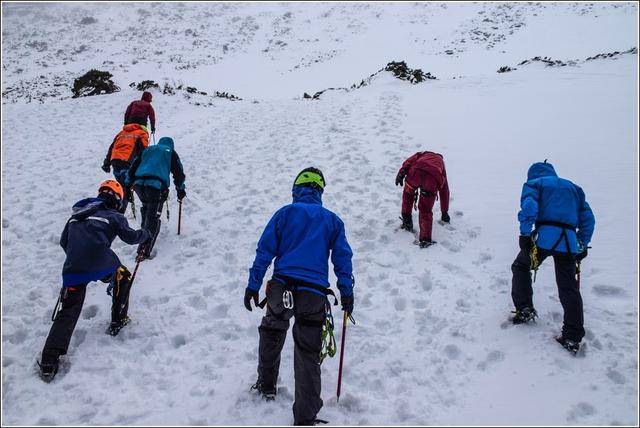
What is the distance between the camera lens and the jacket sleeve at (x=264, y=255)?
430 cm

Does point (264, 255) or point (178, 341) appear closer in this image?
point (264, 255)

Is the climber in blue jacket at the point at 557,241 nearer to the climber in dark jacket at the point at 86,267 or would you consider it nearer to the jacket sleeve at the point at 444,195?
the jacket sleeve at the point at 444,195

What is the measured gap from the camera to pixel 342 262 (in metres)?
4.39

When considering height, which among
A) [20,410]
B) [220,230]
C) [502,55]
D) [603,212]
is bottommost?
[20,410]

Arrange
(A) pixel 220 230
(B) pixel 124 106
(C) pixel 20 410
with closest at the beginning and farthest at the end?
(C) pixel 20 410 → (A) pixel 220 230 → (B) pixel 124 106

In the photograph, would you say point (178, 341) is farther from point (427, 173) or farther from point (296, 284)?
point (427, 173)

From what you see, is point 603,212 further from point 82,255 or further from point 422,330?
point 82,255

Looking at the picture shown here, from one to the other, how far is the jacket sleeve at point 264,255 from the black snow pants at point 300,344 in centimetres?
17

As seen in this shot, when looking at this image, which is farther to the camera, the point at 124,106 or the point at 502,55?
the point at 502,55

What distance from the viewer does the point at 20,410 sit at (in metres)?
4.30

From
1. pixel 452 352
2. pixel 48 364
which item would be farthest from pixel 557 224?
pixel 48 364

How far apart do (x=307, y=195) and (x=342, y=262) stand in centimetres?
87

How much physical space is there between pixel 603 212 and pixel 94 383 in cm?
867

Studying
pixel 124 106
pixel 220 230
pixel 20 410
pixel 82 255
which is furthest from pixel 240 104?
pixel 20 410
